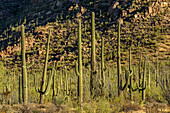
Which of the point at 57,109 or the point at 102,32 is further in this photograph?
the point at 102,32

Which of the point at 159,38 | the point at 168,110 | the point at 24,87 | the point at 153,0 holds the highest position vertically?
the point at 153,0

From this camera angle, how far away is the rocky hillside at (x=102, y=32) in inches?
1385

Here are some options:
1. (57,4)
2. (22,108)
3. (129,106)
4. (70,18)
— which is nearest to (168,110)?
(129,106)

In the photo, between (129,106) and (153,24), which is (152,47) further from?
(129,106)

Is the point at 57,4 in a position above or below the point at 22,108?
above

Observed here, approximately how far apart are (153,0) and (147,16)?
3704 mm

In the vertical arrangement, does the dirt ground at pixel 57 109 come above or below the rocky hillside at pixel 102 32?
below

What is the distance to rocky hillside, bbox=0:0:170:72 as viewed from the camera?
35188 millimetres

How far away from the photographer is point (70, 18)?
49.4 metres

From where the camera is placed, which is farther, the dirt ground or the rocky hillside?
the rocky hillside

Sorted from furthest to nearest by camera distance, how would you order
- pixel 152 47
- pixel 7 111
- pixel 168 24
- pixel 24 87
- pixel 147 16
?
pixel 147 16 → pixel 168 24 → pixel 152 47 → pixel 24 87 → pixel 7 111

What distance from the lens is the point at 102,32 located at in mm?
41188

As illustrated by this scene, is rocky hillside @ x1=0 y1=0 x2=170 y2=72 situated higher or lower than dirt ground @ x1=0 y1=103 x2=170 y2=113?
higher

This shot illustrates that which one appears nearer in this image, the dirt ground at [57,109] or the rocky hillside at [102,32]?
the dirt ground at [57,109]
